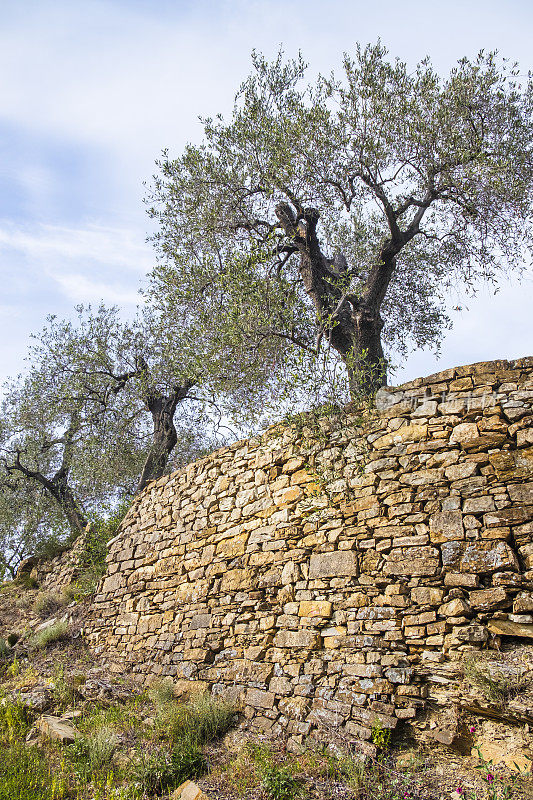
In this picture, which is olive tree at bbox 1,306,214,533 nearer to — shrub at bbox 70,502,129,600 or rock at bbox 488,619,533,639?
shrub at bbox 70,502,129,600

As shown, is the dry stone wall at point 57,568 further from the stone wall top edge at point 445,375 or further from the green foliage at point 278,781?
the green foliage at point 278,781

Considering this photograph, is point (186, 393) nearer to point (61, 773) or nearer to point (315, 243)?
point (315, 243)

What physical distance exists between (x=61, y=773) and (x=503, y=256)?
10.1 m

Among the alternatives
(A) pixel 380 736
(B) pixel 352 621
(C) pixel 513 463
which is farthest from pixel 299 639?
(C) pixel 513 463

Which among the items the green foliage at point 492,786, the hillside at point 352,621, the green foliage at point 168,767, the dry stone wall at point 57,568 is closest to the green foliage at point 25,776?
the hillside at point 352,621

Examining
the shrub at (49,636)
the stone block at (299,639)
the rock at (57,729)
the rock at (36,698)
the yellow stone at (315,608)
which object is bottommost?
the rock at (57,729)

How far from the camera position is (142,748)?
584 cm

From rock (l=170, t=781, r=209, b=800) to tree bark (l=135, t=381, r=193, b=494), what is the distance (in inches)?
333

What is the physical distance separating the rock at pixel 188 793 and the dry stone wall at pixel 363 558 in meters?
1.11

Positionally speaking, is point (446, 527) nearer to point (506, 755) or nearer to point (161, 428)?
point (506, 755)

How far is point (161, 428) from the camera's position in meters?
14.1

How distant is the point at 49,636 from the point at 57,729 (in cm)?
423

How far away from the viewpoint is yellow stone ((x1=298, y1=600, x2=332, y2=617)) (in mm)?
5898

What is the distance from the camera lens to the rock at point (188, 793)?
4.71 meters
